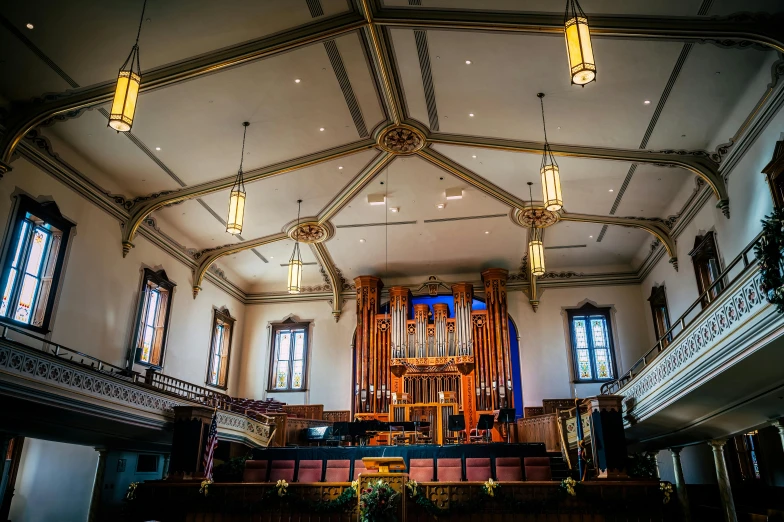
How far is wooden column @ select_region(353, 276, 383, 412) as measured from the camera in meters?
17.5

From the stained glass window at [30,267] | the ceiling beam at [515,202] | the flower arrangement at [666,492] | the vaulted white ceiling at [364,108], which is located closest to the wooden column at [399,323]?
the vaulted white ceiling at [364,108]

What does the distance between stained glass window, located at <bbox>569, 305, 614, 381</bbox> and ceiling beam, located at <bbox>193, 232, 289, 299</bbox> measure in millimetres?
9366

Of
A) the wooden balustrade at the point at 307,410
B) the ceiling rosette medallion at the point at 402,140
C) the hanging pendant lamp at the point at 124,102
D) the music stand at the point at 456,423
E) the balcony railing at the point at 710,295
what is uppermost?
the ceiling rosette medallion at the point at 402,140

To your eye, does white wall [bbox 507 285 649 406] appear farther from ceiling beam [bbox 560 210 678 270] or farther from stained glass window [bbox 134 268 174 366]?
stained glass window [bbox 134 268 174 366]

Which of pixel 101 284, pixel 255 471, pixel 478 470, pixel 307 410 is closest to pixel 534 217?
pixel 478 470

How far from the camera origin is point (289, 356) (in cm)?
1931

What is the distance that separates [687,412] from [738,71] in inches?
230

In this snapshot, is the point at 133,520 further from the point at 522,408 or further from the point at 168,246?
the point at 522,408

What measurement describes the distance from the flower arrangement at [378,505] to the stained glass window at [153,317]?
8158 mm

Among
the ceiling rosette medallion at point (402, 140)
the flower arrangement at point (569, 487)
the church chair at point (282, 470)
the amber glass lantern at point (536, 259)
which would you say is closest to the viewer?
the flower arrangement at point (569, 487)

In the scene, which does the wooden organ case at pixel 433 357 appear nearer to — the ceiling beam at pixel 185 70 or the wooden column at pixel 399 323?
the wooden column at pixel 399 323

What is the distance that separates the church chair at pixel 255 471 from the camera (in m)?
10.8

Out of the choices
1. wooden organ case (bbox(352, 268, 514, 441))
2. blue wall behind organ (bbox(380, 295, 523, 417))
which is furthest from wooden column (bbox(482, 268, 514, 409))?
blue wall behind organ (bbox(380, 295, 523, 417))

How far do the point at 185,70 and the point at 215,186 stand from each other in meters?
4.07
